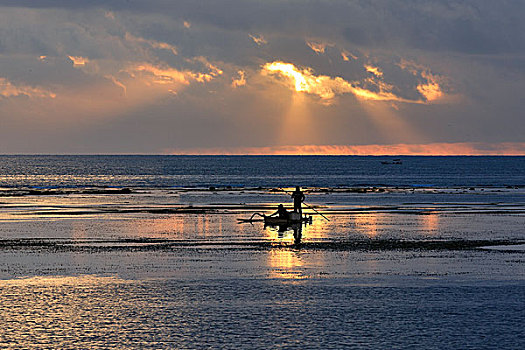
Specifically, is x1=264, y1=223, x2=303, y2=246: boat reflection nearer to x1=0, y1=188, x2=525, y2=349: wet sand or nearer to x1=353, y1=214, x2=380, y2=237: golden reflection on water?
x1=0, y1=188, x2=525, y2=349: wet sand

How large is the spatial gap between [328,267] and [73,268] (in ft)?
34.4

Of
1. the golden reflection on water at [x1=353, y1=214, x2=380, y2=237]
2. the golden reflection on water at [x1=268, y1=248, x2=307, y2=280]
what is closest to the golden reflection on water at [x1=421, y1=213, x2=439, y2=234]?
the golden reflection on water at [x1=353, y1=214, x2=380, y2=237]

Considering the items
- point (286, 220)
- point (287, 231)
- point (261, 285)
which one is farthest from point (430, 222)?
point (261, 285)

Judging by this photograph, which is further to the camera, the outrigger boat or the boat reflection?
the outrigger boat

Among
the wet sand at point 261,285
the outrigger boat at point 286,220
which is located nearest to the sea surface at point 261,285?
the wet sand at point 261,285

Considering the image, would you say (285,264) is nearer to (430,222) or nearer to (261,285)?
(261,285)

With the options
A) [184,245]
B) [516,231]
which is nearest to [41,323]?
[184,245]

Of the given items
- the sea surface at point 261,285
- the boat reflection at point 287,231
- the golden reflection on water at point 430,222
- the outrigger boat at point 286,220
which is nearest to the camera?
the sea surface at point 261,285

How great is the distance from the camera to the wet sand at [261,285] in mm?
21797

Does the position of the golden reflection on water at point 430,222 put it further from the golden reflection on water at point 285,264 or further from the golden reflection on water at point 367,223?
the golden reflection on water at point 285,264

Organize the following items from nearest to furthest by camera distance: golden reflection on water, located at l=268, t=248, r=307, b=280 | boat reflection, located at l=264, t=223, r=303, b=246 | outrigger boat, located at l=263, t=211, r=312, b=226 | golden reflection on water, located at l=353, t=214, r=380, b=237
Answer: golden reflection on water, located at l=268, t=248, r=307, b=280
boat reflection, located at l=264, t=223, r=303, b=246
golden reflection on water, located at l=353, t=214, r=380, b=237
outrigger boat, located at l=263, t=211, r=312, b=226

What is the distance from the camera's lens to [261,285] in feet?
95.6

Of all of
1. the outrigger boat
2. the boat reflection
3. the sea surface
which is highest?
the outrigger boat

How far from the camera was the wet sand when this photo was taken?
21.8 m
